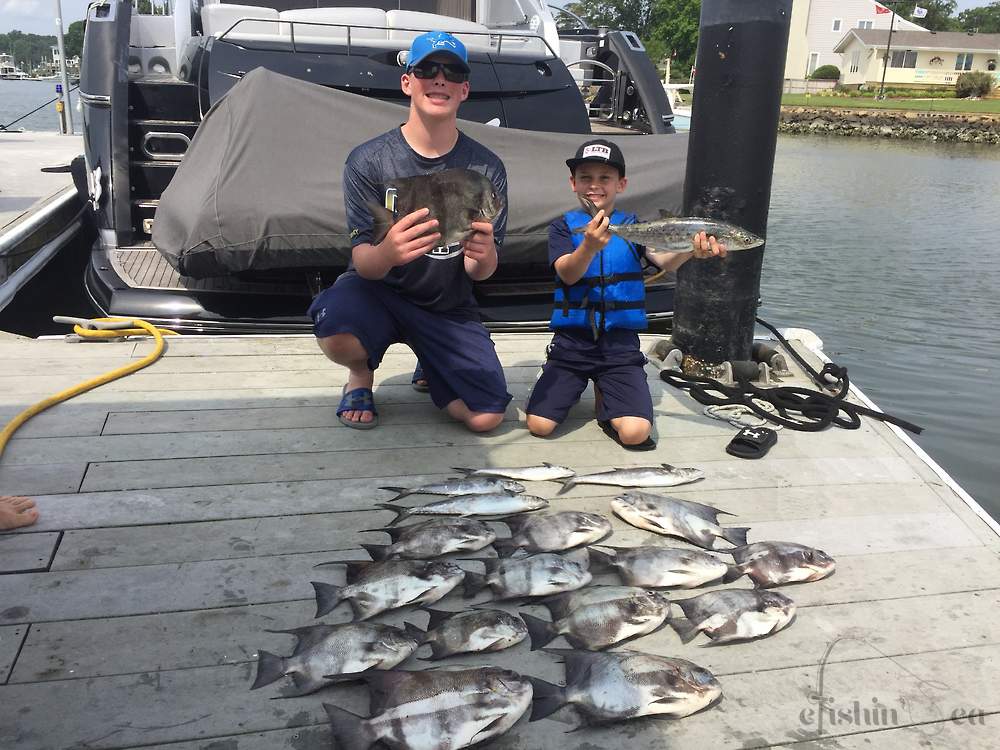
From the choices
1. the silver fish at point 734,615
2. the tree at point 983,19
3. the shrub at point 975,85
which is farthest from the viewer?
the tree at point 983,19

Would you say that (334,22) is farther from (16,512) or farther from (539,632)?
(539,632)

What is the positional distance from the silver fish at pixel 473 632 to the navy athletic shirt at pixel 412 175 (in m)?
1.91

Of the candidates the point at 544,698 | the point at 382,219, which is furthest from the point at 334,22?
the point at 544,698

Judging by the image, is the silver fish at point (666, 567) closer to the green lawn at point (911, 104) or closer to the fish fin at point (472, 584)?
the fish fin at point (472, 584)

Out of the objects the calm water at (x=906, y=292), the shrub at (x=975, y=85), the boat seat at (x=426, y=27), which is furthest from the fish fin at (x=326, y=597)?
the shrub at (x=975, y=85)

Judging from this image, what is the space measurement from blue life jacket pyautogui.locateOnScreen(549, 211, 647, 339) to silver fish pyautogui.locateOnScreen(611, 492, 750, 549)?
46.6 inches

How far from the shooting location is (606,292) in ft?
13.3

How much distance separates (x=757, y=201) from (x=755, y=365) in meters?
0.95

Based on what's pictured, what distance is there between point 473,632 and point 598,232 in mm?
1771

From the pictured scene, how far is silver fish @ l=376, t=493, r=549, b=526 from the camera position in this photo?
3.12 meters

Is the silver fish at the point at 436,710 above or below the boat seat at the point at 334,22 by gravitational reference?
below

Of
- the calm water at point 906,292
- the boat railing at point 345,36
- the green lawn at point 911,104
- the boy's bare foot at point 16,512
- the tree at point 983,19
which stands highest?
the tree at point 983,19

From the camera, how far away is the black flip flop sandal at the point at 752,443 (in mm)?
3703

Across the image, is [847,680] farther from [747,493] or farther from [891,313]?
[891,313]
